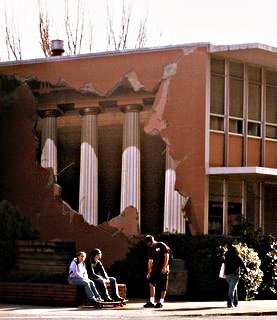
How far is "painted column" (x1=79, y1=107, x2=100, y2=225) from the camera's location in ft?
104

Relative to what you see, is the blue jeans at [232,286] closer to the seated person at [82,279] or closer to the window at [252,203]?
the seated person at [82,279]

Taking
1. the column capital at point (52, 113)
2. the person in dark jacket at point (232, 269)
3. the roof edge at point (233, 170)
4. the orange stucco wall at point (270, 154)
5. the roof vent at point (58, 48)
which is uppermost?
the roof vent at point (58, 48)

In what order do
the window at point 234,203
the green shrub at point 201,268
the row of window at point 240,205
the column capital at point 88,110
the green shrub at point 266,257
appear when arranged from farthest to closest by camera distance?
the column capital at point 88,110 → the window at point 234,203 → the row of window at point 240,205 → the green shrub at point 266,257 → the green shrub at point 201,268

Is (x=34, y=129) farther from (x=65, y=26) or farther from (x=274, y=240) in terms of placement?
(x=65, y=26)

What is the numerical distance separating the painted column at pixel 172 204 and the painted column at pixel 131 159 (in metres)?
0.98

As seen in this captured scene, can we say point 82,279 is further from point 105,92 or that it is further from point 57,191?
point 105,92

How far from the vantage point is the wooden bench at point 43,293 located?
79.8 ft

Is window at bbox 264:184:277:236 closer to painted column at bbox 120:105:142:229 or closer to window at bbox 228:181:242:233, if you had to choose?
window at bbox 228:181:242:233

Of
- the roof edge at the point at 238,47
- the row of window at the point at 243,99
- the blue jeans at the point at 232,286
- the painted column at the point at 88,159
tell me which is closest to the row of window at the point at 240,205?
the row of window at the point at 243,99

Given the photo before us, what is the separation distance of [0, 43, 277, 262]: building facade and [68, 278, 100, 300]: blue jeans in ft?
21.3

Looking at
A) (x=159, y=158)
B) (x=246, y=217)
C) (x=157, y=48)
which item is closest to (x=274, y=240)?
(x=246, y=217)

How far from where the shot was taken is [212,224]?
3091 cm

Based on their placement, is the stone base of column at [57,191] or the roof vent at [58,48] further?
the roof vent at [58,48]

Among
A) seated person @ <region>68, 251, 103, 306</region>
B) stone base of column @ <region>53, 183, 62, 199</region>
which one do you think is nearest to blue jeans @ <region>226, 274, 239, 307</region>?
seated person @ <region>68, 251, 103, 306</region>
